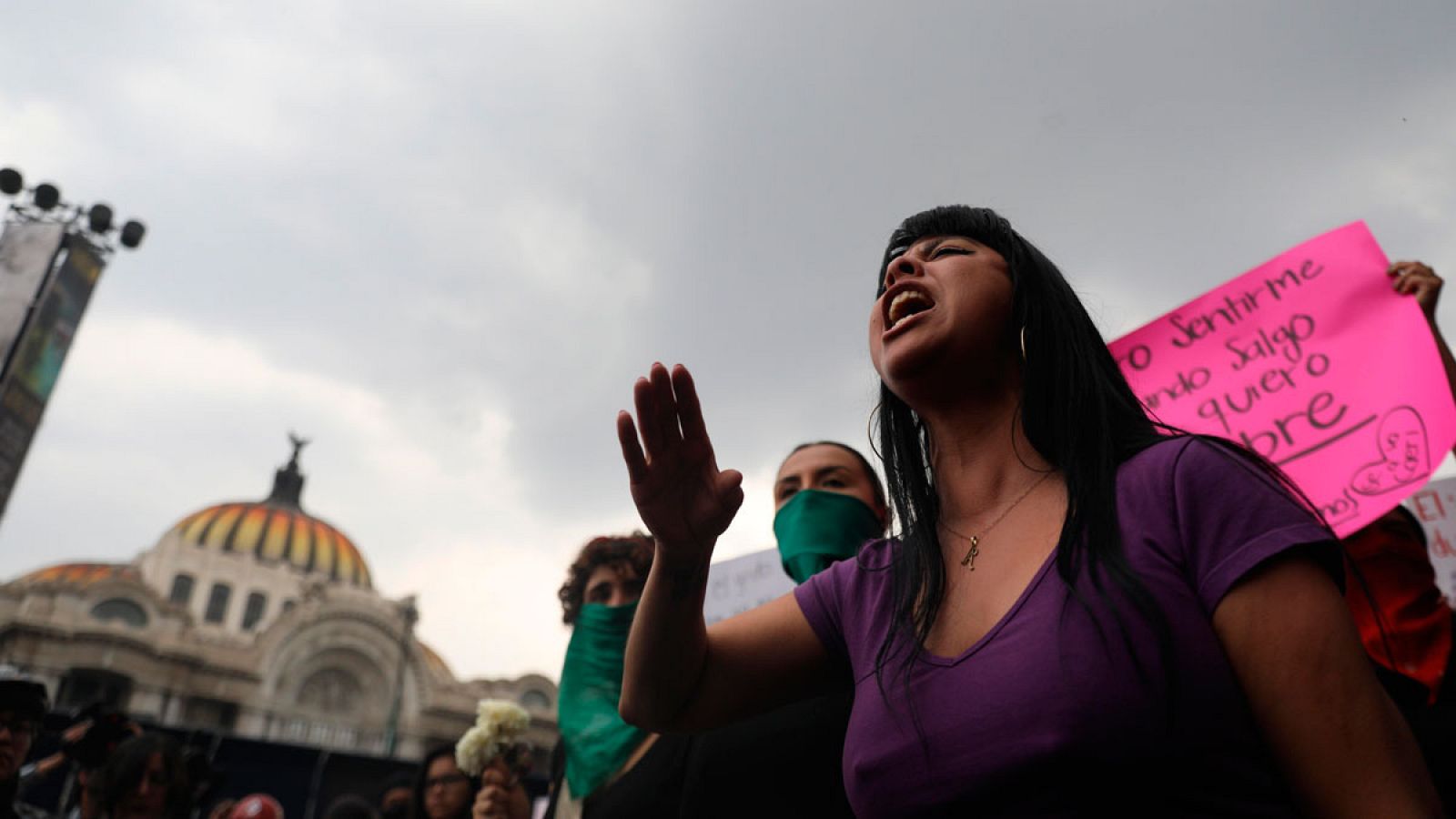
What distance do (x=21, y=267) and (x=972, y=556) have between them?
23.7m

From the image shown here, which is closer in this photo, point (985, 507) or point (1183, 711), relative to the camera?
point (1183, 711)

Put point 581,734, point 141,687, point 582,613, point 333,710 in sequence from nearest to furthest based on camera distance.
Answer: point 581,734 → point 582,613 → point 141,687 → point 333,710

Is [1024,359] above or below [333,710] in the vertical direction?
below

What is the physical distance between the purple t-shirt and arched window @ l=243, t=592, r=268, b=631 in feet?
181

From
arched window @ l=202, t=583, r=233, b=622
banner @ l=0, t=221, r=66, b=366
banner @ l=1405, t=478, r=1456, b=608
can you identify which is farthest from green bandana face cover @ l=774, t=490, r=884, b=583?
arched window @ l=202, t=583, r=233, b=622

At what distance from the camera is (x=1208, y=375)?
3115 mm

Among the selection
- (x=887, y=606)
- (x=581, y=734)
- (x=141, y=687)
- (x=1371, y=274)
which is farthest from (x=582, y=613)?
(x=141, y=687)

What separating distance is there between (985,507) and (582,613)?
2.04m

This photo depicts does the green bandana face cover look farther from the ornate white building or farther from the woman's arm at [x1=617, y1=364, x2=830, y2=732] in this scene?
the ornate white building

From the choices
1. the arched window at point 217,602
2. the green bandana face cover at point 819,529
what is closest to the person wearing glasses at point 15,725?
the green bandana face cover at point 819,529

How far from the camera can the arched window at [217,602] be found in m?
48.3

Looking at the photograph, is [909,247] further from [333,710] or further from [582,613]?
[333,710]

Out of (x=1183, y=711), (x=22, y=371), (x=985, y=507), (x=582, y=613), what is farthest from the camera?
(x=22, y=371)

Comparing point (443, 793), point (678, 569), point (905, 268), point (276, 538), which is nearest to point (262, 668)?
point (276, 538)
